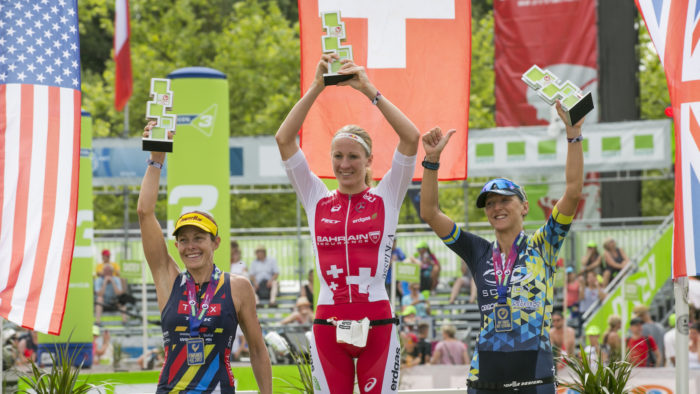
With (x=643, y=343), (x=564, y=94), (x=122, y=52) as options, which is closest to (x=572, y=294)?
(x=643, y=343)

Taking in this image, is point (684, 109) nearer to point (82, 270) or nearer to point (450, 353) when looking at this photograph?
point (450, 353)

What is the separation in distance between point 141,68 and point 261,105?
3622mm

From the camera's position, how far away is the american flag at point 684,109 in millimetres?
6242

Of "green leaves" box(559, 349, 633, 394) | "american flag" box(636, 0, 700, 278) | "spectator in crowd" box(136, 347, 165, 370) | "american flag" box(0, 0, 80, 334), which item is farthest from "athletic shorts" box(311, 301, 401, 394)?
"spectator in crowd" box(136, 347, 165, 370)

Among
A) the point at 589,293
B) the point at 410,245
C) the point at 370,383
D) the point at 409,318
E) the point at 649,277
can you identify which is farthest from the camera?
the point at 410,245

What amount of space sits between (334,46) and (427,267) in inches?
508

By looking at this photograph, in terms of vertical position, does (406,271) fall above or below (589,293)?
above

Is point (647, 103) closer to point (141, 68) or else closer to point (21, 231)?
point (141, 68)

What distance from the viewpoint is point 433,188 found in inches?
201

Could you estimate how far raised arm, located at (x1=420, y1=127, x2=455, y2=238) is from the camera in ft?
16.6

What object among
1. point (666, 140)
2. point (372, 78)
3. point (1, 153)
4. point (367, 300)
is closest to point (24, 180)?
point (1, 153)

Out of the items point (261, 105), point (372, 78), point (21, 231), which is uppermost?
point (261, 105)

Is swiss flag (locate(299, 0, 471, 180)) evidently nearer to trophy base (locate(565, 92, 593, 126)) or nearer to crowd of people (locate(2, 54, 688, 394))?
crowd of people (locate(2, 54, 688, 394))

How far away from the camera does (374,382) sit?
4824mm
